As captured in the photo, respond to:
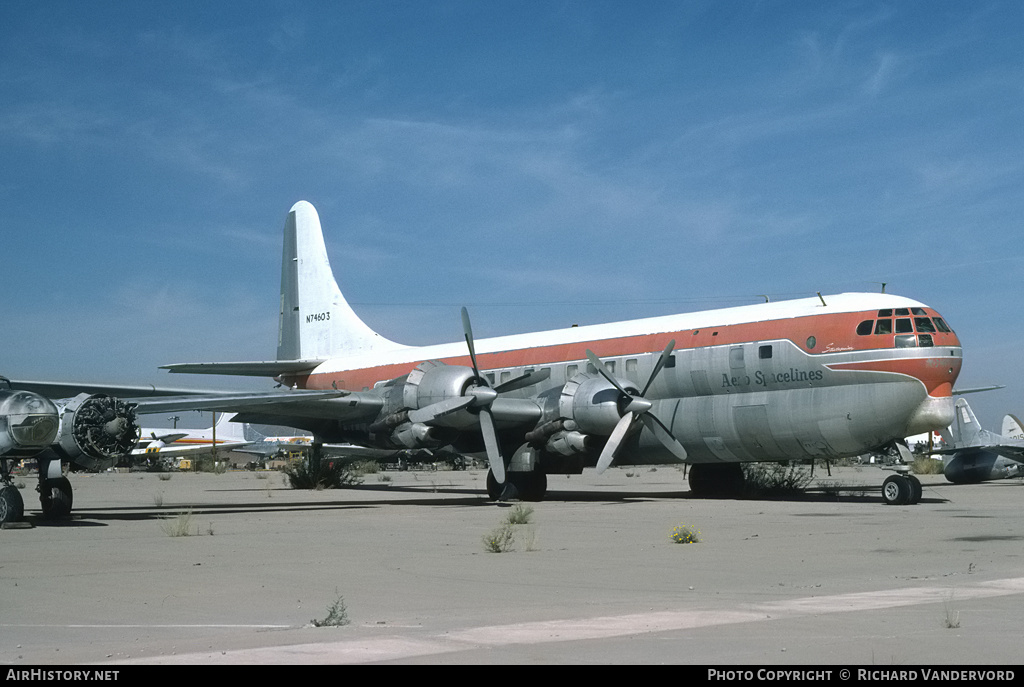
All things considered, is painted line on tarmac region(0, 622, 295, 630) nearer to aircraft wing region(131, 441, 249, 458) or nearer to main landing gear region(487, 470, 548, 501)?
main landing gear region(487, 470, 548, 501)

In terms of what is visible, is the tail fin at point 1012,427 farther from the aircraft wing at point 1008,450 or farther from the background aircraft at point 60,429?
the background aircraft at point 60,429

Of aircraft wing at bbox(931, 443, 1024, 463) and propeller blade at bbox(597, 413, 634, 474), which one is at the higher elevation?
propeller blade at bbox(597, 413, 634, 474)

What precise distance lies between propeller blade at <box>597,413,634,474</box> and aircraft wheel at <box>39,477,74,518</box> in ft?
39.7

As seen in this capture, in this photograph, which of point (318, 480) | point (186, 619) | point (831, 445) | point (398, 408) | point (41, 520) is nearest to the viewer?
point (186, 619)

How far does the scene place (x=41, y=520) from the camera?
2189 cm

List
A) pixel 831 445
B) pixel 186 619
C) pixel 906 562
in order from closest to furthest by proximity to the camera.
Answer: pixel 186 619
pixel 906 562
pixel 831 445

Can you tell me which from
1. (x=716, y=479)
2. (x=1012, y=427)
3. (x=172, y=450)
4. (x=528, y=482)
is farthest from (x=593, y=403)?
(x=172, y=450)

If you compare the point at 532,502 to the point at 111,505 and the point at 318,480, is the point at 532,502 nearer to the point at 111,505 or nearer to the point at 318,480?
the point at 111,505

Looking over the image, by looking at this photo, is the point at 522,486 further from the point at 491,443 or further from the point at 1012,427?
the point at 1012,427

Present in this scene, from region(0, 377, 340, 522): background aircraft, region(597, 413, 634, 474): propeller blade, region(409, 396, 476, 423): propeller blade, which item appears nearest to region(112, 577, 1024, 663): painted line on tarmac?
region(0, 377, 340, 522): background aircraft

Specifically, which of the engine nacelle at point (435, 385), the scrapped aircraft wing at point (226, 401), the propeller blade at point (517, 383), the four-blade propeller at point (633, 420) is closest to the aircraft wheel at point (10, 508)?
the scrapped aircraft wing at point (226, 401)

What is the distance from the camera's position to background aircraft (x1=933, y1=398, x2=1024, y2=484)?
38.2 metres
